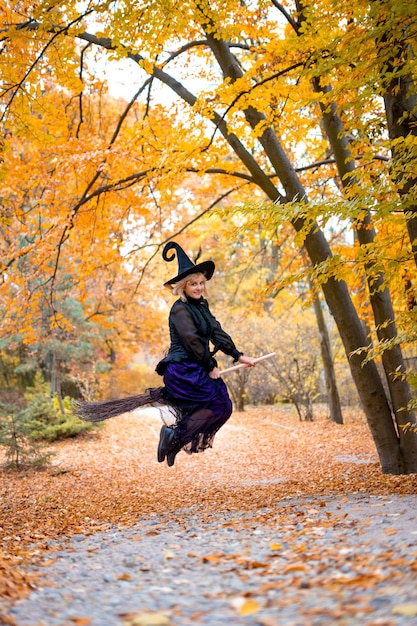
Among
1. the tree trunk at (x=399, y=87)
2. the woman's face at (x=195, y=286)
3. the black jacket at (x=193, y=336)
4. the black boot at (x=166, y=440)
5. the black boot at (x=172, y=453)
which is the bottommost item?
the black boot at (x=172, y=453)

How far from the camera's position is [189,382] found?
5383 millimetres

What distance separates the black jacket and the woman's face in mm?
77

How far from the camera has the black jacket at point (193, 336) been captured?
5.38 meters

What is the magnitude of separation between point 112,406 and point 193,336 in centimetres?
103

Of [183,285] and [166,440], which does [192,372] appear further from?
[183,285]

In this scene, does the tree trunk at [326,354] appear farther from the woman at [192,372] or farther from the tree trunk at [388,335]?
the woman at [192,372]

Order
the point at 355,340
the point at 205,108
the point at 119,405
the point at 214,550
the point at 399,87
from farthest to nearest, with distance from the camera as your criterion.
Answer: the point at 355,340 → the point at 205,108 → the point at 119,405 → the point at 399,87 → the point at 214,550

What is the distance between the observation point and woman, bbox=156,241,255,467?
5383 mm

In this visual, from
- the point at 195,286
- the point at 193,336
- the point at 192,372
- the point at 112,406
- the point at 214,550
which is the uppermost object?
the point at 195,286

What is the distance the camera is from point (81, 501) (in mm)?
6980

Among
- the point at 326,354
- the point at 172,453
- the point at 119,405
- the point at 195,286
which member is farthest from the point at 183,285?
the point at 326,354

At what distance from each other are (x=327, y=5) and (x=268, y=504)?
423 centimetres

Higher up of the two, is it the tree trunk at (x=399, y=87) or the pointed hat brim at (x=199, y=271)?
the tree trunk at (x=399, y=87)

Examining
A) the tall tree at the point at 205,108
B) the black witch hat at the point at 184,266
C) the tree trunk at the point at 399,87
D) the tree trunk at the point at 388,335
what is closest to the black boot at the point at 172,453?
the black witch hat at the point at 184,266
